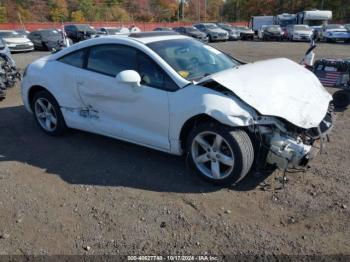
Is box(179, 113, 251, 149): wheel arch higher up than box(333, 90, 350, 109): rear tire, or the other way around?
box(179, 113, 251, 149): wheel arch

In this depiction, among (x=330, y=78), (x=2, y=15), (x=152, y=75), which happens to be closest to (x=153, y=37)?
(x=152, y=75)

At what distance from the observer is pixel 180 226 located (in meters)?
3.43

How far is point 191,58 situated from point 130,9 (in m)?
94.3

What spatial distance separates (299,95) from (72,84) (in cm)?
304

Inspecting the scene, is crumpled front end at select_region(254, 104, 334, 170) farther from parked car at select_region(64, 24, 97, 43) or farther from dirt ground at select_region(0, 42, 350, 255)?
parked car at select_region(64, 24, 97, 43)

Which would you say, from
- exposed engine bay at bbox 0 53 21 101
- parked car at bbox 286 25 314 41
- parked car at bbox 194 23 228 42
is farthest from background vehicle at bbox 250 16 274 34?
exposed engine bay at bbox 0 53 21 101

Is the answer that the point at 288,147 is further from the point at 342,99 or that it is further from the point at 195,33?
the point at 195,33

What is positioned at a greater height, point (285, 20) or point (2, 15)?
point (2, 15)

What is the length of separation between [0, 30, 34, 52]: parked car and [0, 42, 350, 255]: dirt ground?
18.2 meters

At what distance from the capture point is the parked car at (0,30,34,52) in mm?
21172

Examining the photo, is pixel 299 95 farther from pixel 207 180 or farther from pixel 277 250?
pixel 277 250

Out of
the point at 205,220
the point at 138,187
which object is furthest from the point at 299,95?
the point at 138,187

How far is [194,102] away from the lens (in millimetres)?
3955

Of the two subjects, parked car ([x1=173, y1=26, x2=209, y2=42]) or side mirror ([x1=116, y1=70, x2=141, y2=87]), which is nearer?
side mirror ([x1=116, y1=70, x2=141, y2=87])
